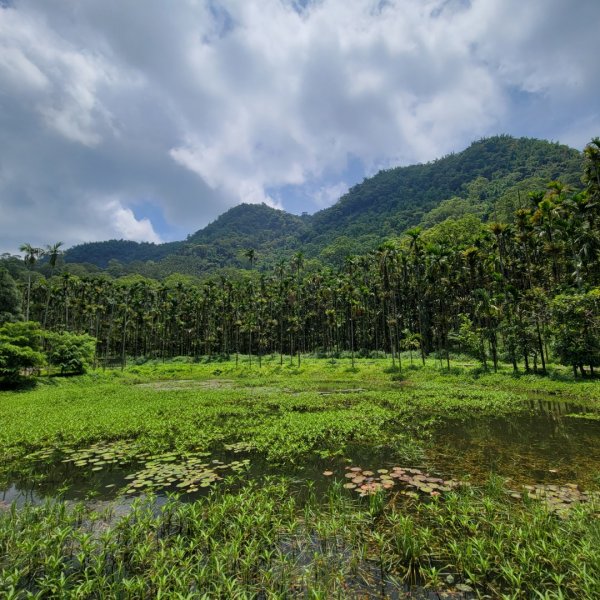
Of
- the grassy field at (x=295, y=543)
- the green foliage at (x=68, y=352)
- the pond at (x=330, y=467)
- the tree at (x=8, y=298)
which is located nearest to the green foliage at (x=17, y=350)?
the green foliage at (x=68, y=352)

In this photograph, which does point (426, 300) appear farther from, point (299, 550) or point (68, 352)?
point (299, 550)

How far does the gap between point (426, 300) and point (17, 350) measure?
203 ft

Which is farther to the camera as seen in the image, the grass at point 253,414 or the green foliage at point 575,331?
the green foliage at point 575,331

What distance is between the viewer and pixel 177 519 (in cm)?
759

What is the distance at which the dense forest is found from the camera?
105 ft

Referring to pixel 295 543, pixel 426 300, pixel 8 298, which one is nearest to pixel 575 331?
pixel 295 543

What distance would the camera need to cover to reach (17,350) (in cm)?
3017

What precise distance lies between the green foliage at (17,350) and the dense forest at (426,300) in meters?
24.4

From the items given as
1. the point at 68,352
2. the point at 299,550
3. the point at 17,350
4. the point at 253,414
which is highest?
the point at 17,350

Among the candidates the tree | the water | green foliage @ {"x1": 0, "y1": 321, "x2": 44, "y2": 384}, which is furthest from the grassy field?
the tree

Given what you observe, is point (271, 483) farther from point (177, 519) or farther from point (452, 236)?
point (452, 236)

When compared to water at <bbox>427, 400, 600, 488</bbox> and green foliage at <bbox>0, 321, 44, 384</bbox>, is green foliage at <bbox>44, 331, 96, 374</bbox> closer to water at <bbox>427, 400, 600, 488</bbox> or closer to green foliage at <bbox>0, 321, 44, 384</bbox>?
green foliage at <bbox>0, 321, 44, 384</bbox>

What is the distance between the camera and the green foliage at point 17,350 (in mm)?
30156

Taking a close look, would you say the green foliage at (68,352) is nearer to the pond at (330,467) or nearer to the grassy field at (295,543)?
the grassy field at (295,543)
